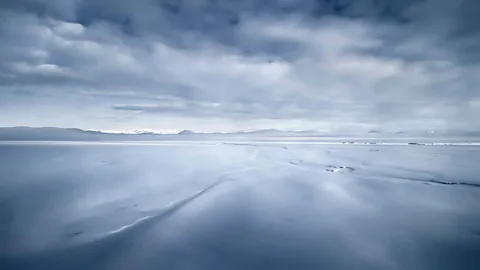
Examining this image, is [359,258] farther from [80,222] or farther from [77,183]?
[77,183]

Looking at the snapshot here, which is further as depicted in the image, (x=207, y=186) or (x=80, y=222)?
(x=207, y=186)

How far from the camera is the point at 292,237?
4.88m

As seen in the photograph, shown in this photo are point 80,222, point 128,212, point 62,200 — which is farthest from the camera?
point 62,200

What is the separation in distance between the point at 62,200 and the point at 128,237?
13.6 feet

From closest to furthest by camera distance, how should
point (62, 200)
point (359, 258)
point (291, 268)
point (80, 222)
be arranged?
point (291, 268) → point (359, 258) → point (80, 222) → point (62, 200)

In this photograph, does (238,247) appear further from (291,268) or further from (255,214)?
(255,214)

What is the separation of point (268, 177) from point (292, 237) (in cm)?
683

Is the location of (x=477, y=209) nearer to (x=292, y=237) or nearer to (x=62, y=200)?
(x=292, y=237)

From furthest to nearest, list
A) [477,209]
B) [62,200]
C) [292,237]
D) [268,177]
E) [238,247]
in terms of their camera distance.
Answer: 1. [268,177]
2. [62,200]
3. [477,209]
4. [292,237]
5. [238,247]

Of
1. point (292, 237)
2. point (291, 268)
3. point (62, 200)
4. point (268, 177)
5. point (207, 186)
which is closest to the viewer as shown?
point (291, 268)

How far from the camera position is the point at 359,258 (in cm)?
414

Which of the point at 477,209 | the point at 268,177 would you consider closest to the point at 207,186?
the point at 268,177

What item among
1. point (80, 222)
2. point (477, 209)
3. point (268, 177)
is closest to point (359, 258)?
point (477, 209)

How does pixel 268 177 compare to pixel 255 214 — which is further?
pixel 268 177
